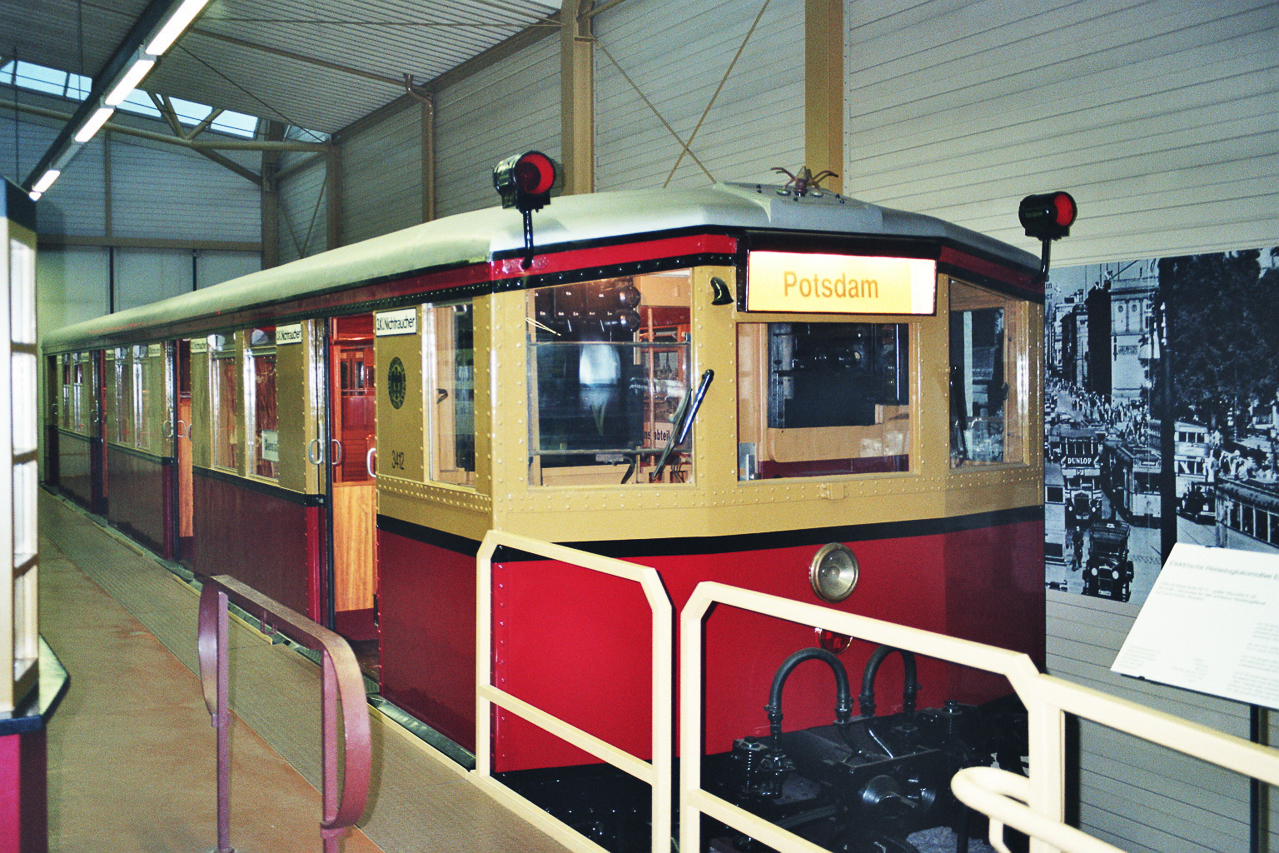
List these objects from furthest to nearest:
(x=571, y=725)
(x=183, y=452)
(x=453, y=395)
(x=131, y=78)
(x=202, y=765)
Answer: (x=183, y=452)
(x=131, y=78)
(x=453, y=395)
(x=202, y=765)
(x=571, y=725)

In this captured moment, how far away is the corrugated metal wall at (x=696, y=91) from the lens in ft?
27.1

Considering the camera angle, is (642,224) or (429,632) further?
(429,632)

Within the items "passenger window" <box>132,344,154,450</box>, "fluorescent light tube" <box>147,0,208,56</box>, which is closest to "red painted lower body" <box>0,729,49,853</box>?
"fluorescent light tube" <box>147,0,208,56</box>

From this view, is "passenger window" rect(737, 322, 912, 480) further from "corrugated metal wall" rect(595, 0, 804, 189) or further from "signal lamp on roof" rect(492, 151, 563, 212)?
"corrugated metal wall" rect(595, 0, 804, 189)

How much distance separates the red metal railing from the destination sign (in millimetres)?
2011

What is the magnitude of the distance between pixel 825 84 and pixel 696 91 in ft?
5.91

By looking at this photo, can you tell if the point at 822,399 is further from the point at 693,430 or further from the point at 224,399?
the point at 224,399

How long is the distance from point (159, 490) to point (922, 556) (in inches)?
306

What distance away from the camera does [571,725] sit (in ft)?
11.5

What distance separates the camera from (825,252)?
4.02 m

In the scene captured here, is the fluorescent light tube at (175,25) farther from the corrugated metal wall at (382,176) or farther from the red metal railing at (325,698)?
the red metal railing at (325,698)

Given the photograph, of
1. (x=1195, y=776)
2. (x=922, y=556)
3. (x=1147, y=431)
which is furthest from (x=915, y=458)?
(x=1195, y=776)

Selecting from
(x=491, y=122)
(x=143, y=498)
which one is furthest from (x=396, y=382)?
(x=491, y=122)

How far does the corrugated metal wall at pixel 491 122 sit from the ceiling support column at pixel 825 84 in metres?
3.85
